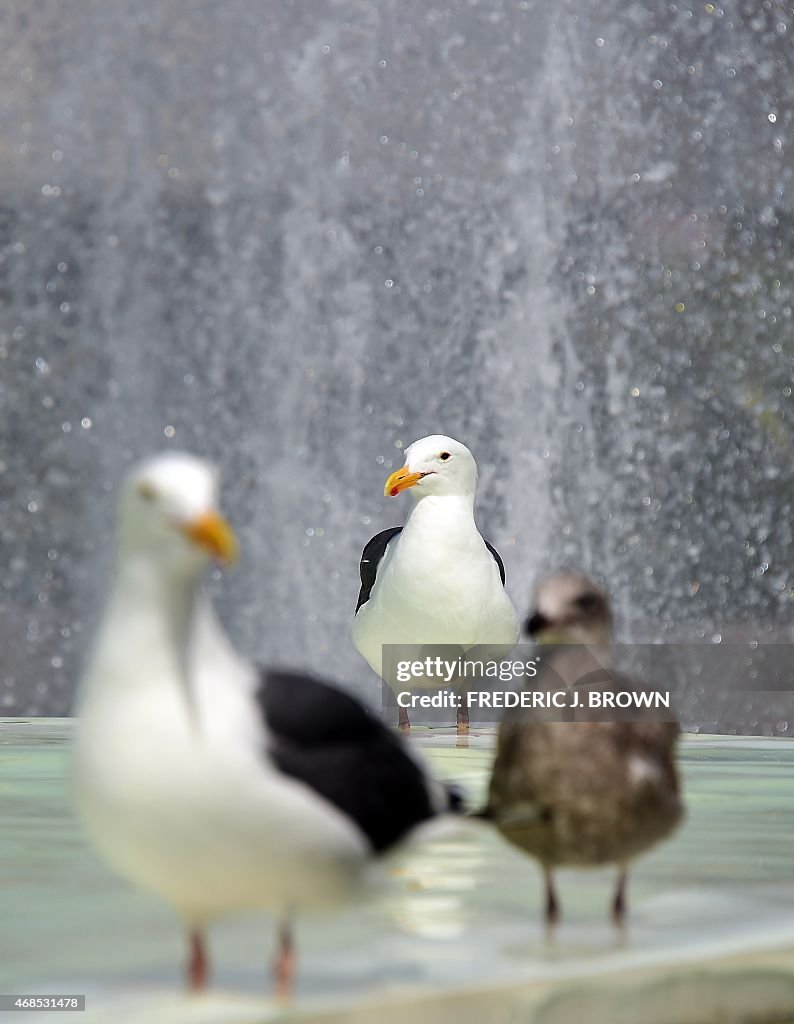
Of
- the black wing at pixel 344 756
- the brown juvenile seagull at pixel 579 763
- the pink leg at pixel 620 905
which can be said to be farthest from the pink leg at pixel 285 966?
the pink leg at pixel 620 905

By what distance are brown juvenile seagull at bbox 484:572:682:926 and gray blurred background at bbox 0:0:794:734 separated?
25.1 ft

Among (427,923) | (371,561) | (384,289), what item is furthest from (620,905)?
(384,289)

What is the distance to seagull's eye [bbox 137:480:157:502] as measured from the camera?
1510 millimetres

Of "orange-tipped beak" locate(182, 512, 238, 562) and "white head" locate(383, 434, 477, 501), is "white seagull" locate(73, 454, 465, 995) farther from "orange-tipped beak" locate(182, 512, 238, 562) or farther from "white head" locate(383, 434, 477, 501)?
"white head" locate(383, 434, 477, 501)

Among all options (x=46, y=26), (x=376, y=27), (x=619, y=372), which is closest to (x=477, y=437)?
(x=619, y=372)

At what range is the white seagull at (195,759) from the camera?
5.03 feet

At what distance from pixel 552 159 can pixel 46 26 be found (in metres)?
3.26

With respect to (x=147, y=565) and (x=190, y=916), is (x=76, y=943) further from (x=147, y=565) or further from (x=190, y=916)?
(x=147, y=565)

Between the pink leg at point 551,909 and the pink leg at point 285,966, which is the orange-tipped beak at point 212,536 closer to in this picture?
the pink leg at point 285,966

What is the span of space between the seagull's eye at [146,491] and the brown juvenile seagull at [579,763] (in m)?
0.56

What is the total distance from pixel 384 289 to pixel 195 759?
921cm

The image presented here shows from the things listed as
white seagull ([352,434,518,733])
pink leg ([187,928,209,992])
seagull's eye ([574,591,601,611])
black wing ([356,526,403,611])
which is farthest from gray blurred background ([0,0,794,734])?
pink leg ([187,928,209,992])

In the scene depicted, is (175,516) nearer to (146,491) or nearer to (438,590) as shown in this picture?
(146,491)

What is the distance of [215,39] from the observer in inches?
432
